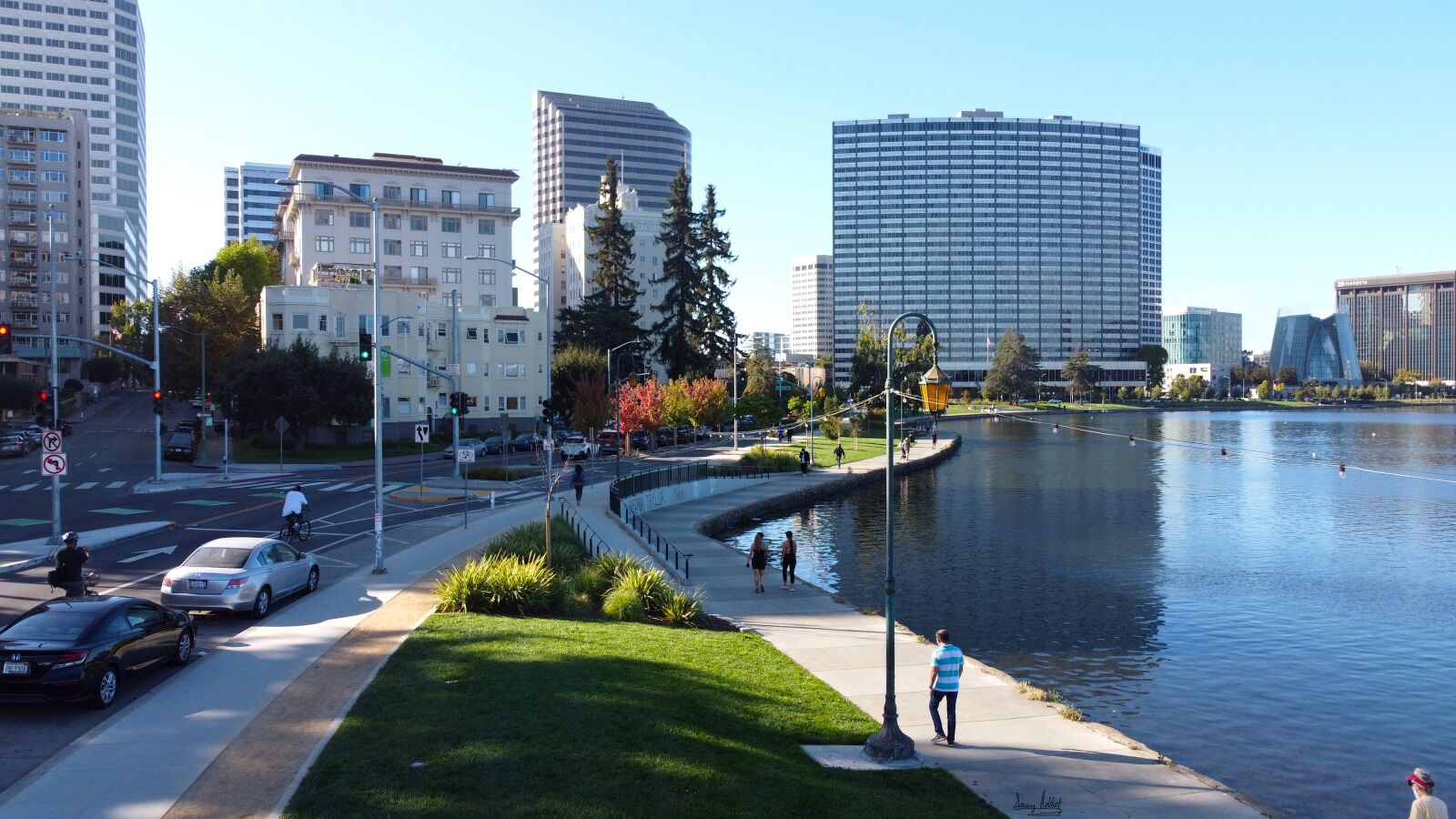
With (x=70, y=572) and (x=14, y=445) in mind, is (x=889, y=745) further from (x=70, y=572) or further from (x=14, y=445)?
(x=14, y=445)

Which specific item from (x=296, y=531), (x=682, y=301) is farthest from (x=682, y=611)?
(x=682, y=301)

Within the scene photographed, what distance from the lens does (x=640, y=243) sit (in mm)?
160125

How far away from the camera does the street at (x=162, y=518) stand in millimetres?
13047

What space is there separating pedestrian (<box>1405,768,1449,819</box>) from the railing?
94.2 ft

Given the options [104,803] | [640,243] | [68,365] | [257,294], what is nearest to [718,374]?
[640,243]

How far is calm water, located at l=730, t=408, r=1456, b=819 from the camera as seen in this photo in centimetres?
1806

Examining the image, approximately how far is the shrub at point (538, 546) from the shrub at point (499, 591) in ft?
9.16

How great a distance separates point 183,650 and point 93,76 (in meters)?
174

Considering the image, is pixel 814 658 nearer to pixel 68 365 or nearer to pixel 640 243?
pixel 68 365

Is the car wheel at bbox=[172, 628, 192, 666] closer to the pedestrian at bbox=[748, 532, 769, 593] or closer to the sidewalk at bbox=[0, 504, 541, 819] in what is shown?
the sidewalk at bbox=[0, 504, 541, 819]

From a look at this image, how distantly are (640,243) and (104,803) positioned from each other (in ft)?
504

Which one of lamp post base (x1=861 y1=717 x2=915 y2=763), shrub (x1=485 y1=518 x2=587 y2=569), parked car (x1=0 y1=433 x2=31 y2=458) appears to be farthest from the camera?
parked car (x1=0 y1=433 x2=31 y2=458)
